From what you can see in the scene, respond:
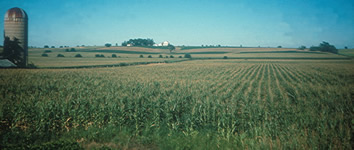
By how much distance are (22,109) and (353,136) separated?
1164cm

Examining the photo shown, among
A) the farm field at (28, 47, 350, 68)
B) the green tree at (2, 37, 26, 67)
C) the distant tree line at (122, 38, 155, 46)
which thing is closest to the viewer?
the green tree at (2, 37, 26, 67)

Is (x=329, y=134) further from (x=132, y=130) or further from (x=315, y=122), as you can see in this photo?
(x=132, y=130)

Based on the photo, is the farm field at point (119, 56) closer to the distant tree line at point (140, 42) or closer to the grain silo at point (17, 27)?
the grain silo at point (17, 27)

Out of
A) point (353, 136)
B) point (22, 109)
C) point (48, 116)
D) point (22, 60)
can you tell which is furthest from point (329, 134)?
point (22, 60)

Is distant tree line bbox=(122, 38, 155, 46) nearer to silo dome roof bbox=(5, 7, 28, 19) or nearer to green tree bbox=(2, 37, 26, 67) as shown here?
silo dome roof bbox=(5, 7, 28, 19)

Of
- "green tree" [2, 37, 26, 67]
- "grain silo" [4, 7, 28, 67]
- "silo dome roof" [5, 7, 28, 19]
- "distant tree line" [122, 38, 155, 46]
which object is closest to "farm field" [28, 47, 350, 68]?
"green tree" [2, 37, 26, 67]

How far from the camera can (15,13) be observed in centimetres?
3669

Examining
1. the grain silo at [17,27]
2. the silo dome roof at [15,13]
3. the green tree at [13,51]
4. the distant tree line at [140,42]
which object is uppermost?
the distant tree line at [140,42]

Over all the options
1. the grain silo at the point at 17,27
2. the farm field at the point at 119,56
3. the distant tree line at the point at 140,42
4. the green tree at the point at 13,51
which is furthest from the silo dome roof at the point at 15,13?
the distant tree line at the point at 140,42

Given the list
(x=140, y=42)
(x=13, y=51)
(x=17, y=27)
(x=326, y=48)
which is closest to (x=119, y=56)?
(x=17, y=27)

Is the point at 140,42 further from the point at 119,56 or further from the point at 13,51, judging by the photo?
the point at 13,51

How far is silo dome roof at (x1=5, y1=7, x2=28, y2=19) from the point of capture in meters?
36.6

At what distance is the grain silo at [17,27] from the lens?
119 feet

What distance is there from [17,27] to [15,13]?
8.94ft
